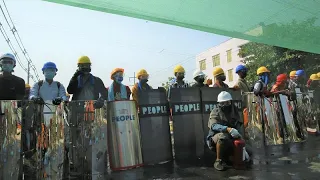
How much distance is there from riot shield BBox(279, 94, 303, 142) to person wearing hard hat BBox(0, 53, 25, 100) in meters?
6.08

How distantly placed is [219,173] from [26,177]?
2.95 m

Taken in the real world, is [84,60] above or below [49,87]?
above

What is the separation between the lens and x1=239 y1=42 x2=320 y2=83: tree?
1678cm

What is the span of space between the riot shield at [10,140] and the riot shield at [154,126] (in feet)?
Result: 7.19

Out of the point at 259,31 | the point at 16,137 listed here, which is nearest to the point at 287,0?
the point at 259,31

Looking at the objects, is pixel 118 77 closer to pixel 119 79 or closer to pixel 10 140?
pixel 119 79

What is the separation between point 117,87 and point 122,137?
1.39 m

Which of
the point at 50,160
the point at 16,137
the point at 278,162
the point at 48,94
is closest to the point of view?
the point at 16,137

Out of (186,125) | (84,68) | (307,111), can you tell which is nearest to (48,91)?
(84,68)

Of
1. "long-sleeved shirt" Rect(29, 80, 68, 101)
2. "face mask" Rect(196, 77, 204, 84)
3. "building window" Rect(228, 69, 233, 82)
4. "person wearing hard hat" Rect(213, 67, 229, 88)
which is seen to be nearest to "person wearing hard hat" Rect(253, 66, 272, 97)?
"person wearing hard hat" Rect(213, 67, 229, 88)

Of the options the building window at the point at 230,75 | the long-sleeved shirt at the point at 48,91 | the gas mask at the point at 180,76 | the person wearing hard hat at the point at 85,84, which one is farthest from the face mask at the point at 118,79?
the building window at the point at 230,75

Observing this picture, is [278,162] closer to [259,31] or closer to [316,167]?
[316,167]

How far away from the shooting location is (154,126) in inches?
220

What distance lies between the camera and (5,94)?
465 centimetres
